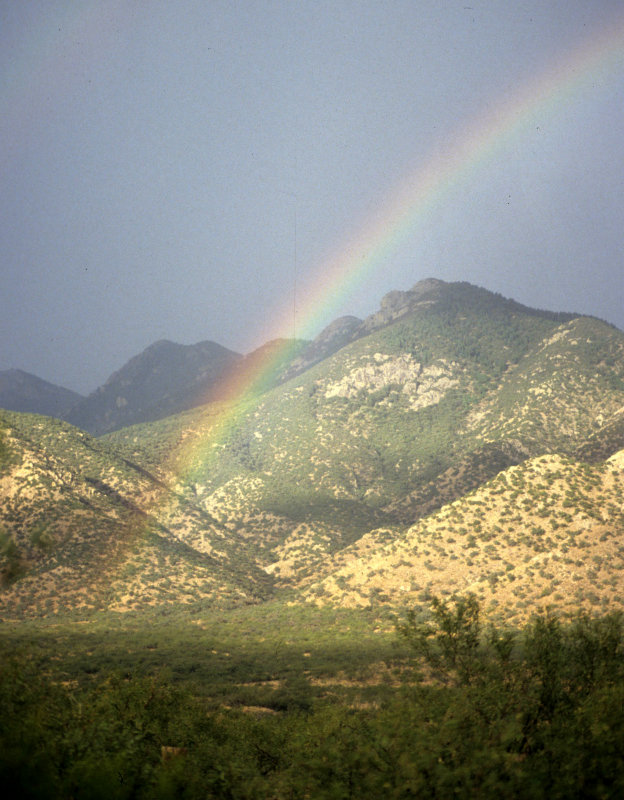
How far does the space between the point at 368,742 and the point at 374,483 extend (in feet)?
315

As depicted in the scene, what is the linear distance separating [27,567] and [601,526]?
194 ft

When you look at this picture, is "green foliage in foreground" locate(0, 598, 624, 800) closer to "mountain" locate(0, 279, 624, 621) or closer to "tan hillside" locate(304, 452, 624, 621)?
"mountain" locate(0, 279, 624, 621)

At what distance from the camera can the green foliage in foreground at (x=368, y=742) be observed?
44.3ft

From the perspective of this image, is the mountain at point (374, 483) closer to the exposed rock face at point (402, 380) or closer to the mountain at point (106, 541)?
the mountain at point (106, 541)

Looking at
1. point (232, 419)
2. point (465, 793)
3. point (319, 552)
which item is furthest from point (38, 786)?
point (232, 419)

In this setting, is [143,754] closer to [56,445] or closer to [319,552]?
[319,552]

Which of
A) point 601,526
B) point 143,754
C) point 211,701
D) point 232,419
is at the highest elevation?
point 232,419

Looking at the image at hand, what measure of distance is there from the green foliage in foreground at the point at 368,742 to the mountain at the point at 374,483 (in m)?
4.93

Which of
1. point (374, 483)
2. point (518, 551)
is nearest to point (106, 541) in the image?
point (518, 551)

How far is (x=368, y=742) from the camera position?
17328 millimetres

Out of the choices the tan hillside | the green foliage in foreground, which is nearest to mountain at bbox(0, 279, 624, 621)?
the tan hillside

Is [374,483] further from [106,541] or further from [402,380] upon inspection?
[106,541]

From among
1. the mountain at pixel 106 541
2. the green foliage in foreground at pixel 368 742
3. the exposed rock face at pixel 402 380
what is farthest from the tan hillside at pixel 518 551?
the exposed rock face at pixel 402 380

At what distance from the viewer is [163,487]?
109 metres
